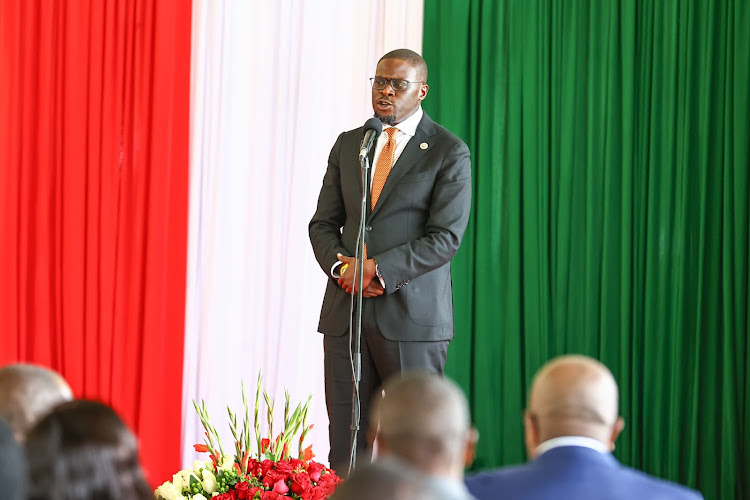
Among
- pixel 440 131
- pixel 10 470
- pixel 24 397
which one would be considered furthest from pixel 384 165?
pixel 10 470

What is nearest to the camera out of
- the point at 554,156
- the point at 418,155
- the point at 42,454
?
the point at 42,454

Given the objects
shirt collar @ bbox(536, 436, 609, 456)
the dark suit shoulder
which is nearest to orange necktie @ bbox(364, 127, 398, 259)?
the dark suit shoulder

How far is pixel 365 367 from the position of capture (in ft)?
13.6

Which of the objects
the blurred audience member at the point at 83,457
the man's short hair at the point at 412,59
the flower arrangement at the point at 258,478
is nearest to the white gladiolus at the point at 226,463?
the flower arrangement at the point at 258,478

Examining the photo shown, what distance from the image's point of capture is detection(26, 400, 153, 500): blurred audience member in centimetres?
156

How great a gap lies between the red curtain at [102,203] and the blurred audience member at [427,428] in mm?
3685

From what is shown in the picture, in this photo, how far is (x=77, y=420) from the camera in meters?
1.61

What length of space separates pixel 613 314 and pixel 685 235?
539 millimetres

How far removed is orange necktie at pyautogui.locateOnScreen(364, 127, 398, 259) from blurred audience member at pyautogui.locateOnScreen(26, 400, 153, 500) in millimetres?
2563

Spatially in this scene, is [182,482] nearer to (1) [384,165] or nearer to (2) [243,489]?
(2) [243,489]

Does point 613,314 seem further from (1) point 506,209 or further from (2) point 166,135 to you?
(2) point 166,135

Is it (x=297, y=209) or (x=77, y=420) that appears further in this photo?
(x=297, y=209)

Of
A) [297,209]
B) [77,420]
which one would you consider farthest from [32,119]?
[77,420]

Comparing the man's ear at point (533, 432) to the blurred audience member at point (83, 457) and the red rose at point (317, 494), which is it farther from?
the red rose at point (317, 494)
